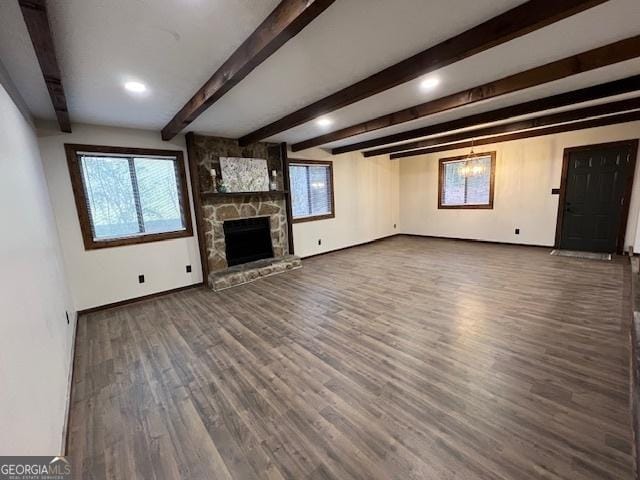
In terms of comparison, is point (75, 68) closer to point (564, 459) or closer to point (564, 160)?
point (564, 459)

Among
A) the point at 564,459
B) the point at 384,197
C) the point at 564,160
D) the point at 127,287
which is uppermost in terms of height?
the point at 564,160

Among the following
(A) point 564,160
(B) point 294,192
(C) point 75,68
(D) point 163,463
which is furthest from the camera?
(B) point 294,192

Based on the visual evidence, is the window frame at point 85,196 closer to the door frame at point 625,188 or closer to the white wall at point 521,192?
the white wall at point 521,192

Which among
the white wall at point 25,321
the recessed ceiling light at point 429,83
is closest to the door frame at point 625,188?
the recessed ceiling light at point 429,83

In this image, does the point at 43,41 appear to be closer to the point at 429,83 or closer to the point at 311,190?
the point at 429,83

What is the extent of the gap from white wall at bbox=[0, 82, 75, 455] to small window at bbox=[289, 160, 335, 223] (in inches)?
156

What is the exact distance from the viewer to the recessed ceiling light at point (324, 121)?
3.78 m

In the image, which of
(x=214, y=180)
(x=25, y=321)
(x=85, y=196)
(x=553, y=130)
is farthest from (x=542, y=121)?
(x=85, y=196)

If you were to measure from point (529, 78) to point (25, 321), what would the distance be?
409cm

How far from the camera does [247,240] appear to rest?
495 cm

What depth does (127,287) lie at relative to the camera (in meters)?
3.75

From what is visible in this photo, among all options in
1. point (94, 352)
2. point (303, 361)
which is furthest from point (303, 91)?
point (94, 352)

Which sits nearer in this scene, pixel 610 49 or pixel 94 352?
pixel 610 49

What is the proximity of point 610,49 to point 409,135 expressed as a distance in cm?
278
